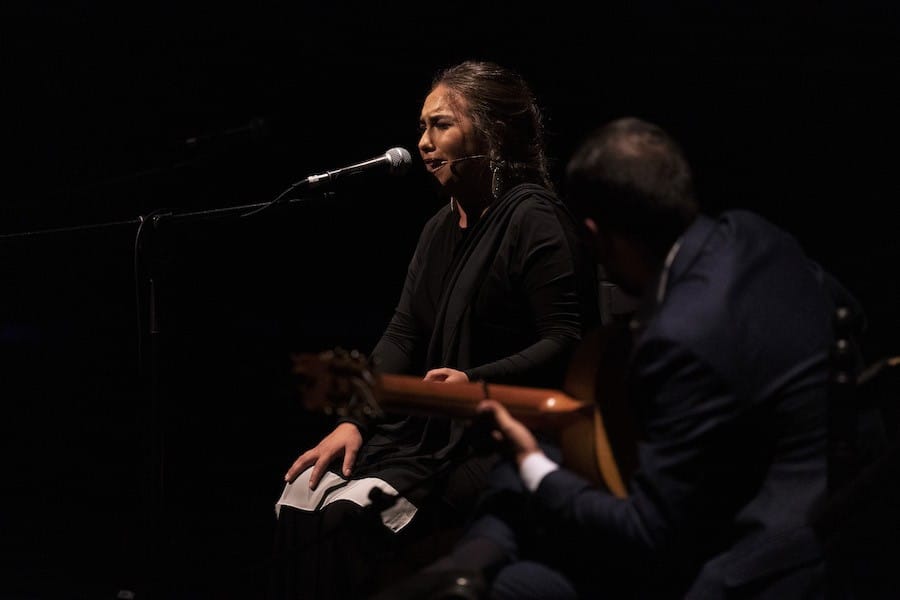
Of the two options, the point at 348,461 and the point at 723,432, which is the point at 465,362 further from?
the point at 723,432

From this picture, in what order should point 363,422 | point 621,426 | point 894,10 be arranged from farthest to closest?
point 894,10 < point 363,422 < point 621,426

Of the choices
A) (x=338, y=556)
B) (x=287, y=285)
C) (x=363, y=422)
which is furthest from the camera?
(x=287, y=285)

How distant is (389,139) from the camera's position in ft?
13.4

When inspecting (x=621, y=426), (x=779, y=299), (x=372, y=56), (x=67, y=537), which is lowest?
(x=67, y=537)

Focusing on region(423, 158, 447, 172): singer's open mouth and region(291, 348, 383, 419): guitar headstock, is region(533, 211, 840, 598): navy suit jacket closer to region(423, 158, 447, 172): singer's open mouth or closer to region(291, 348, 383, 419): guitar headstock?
region(291, 348, 383, 419): guitar headstock

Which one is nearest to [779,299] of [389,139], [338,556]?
[338,556]

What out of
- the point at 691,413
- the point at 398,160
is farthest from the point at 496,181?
the point at 691,413

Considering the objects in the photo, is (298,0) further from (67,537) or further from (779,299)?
(779,299)

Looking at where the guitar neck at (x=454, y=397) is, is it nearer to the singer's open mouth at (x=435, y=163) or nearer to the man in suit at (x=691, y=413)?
the man in suit at (x=691, y=413)

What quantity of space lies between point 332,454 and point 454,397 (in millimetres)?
864

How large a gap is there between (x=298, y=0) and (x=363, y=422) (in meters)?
2.09

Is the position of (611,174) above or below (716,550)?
above

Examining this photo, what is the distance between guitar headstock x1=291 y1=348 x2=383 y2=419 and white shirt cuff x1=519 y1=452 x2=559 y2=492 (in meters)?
0.33

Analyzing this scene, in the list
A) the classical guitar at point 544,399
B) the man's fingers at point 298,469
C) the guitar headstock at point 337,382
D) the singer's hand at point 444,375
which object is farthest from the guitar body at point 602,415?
the man's fingers at point 298,469
